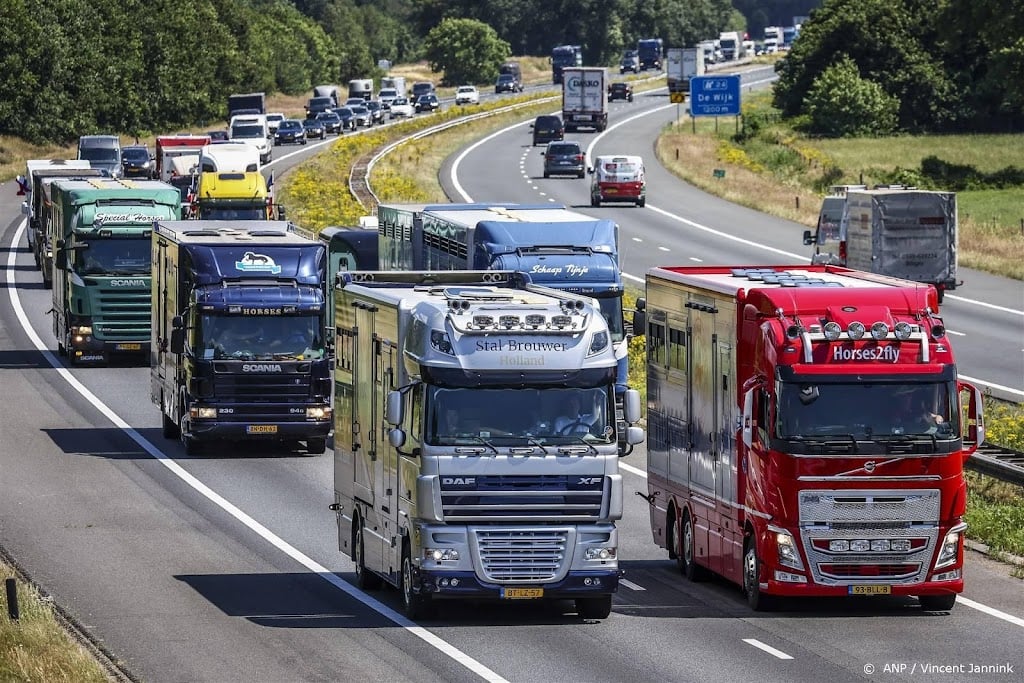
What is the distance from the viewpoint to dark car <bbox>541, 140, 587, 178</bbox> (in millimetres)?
98188

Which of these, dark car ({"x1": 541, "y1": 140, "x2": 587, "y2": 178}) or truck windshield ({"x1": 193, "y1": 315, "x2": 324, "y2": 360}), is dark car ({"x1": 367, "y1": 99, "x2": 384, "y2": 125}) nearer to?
dark car ({"x1": 541, "y1": 140, "x2": 587, "y2": 178})

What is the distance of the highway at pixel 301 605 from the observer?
62.1 ft

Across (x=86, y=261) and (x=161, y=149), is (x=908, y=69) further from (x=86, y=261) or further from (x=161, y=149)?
(x=86, y=261)

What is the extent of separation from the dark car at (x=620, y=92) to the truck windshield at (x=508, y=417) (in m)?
141

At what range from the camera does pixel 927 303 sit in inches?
849

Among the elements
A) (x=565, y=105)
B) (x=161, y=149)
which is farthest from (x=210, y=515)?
(x=565, y=105)

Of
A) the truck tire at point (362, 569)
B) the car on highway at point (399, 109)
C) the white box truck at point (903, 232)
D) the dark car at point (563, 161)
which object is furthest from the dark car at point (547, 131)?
the truck tire at point (362, 569)

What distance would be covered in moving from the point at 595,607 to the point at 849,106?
110 meters

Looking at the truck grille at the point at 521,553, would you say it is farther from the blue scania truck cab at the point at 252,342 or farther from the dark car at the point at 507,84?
the dark car at the point at 507,84

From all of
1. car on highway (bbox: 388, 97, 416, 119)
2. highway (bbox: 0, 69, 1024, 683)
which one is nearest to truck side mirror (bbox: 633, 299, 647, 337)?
highway (bbox: 0, 69, 1024, 683)

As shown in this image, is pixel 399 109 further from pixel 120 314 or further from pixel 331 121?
pixel 120 314

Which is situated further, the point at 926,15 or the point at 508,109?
the point at 508,109

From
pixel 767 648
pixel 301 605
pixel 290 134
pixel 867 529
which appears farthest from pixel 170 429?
pixel 290 134

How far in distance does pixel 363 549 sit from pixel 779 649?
217 inches
